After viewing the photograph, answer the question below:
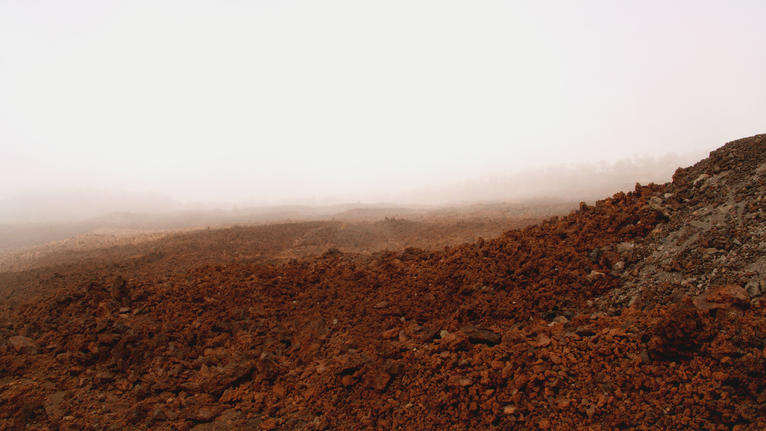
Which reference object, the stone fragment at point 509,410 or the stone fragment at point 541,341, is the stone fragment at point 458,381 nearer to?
the stone fragment at point 509,410

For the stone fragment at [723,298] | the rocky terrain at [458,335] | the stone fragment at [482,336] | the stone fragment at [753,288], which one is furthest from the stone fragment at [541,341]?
the stone fragment at [753,288]

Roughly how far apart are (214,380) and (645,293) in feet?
18.7

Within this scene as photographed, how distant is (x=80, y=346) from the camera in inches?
203

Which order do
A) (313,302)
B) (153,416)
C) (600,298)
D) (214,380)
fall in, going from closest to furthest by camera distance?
(153,416) < (214,380) < (600,298) < (313,302)

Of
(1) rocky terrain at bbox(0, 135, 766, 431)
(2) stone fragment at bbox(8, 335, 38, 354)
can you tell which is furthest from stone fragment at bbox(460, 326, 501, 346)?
(2) stone fragment at bbox(8, 335, 38, 354)

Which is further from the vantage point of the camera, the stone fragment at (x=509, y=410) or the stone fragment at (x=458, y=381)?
the stone fragment at (x=458, y=381)

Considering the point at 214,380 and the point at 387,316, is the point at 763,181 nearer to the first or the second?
the point at 387,316

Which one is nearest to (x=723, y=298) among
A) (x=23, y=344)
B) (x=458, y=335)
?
(x=458, y=335)

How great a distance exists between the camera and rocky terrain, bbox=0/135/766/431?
3.27 metres

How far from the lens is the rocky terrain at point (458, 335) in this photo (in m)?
3.27

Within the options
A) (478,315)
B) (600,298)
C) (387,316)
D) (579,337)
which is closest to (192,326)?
(387,316)

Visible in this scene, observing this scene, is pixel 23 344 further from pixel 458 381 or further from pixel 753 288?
pixel 753 288

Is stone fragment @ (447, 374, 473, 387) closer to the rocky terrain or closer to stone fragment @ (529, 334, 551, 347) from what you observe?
the rocky terrain

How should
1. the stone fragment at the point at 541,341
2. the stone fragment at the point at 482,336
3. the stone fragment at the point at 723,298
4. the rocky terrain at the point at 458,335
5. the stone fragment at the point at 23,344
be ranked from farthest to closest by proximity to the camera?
1. the stone fragment at the point at 23,344
2. the stone fragment at the point at 482,336
3. the stone fragment at the point at 541,341
4. the stone fragment at the point at 723,298
5. the rocky terrain at the point at 458,335
